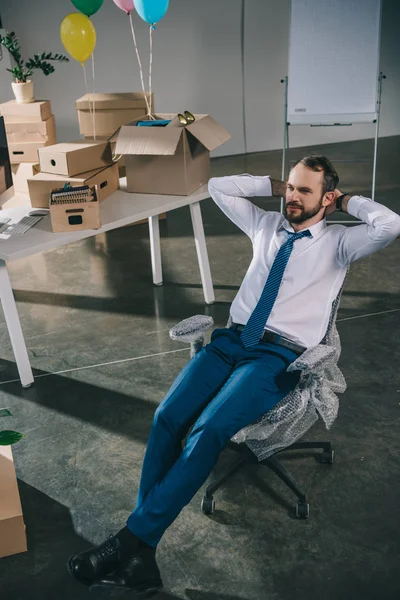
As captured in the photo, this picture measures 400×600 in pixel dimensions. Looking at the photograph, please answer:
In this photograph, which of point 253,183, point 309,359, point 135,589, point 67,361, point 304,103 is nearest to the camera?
point 135,589

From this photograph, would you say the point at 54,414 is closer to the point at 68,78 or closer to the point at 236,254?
the point at 236,254

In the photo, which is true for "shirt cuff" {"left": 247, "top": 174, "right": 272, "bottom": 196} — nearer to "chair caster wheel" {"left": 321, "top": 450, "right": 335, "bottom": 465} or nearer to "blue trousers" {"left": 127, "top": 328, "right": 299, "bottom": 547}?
"blue trousers" {"left": 127, "top": 328, "right": 299, "bottom": 547}

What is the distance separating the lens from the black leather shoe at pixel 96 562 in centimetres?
200

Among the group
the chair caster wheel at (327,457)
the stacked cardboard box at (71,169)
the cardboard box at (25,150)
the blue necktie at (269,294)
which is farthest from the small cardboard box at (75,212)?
the cardboard box at (25,150)

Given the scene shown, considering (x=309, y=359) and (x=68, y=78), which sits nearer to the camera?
(x=309, y=359)

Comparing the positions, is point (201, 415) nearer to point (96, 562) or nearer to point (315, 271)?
point (96, 562)

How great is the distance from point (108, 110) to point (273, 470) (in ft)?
10.8

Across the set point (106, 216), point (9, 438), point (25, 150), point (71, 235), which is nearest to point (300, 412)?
point (9, 438)

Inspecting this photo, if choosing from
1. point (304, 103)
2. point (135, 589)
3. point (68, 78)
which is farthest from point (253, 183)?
point (68, 78)

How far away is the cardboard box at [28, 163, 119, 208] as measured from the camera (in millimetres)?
3309

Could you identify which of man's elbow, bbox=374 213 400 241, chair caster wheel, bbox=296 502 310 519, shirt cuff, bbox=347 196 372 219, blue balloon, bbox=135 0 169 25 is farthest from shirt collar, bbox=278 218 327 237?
blue balloon, bbox=135 0 169 25

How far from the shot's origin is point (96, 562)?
2004 millimetres

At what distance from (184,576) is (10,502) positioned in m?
0.63

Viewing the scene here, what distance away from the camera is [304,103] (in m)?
5.02
